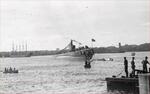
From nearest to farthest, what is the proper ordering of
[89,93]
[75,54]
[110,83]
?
[110,83] → [89,93] → [75,54]

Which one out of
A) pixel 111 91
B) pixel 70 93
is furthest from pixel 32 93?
pixel 111 91

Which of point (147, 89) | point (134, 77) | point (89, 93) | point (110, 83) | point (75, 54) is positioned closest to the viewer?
point (147, 89)

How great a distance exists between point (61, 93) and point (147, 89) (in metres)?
21.8

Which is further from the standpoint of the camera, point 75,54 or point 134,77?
point 75,54

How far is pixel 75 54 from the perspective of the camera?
155875mm

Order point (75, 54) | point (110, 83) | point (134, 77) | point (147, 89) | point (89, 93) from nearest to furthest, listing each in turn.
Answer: point (147, 89) → point (134, 77) → point (110, 83) → point (89, 93) → point (75, 54)

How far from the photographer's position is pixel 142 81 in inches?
491

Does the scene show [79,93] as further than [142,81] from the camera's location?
Yes

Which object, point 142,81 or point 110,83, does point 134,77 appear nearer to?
point 110,83

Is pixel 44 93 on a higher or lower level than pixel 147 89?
lower

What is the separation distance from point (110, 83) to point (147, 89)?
1658cm

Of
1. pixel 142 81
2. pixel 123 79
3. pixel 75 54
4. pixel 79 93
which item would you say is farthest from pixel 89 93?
pixel 75 54

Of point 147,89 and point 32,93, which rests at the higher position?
point 147,89

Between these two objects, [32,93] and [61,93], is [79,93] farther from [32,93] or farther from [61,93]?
[32,93]
